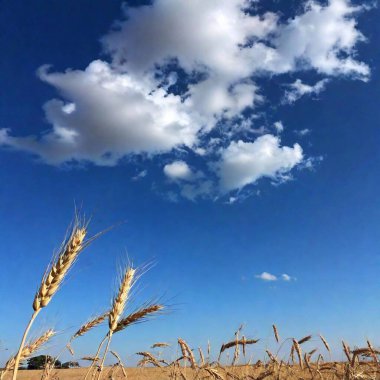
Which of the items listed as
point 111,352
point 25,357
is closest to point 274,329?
point 111,352

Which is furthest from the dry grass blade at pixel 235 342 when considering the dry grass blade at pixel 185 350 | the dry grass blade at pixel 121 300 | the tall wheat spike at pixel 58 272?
the tall wheat spike at pixel 58 272

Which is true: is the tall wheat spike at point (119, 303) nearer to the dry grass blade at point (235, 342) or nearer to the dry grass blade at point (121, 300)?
the dry grass blade at point (121, 300)

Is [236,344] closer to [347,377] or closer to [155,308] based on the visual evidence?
[155,308]

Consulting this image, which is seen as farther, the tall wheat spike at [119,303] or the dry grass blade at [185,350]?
the dry grass blade at [185,350]

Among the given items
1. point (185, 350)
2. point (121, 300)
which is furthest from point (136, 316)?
point (185, 350)

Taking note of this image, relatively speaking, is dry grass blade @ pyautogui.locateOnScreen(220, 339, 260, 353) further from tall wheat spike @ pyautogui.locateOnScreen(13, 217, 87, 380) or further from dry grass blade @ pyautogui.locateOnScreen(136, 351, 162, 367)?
tall wheat spike @ pyautogui.locateOnScreen(13, 217, 87, 380)

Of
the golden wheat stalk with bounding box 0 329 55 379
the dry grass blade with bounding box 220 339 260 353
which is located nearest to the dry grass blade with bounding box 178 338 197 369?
the dry grass blade with bounding box 220 339 260 353

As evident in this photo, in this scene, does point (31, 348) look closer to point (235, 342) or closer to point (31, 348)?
point (31, 348)

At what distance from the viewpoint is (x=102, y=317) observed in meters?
6.49

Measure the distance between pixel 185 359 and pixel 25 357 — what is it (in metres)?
2.93

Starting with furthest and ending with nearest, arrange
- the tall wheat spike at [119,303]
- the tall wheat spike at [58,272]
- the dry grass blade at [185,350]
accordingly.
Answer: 1. the dry grass blade at [185,350]
2. the tall wheat spike at [119,303]
3. the tall wheat spike at [58,272]

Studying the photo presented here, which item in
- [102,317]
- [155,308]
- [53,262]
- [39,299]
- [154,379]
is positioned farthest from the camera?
[154,379]

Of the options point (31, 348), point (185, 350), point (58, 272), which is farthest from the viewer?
point (185, 350)

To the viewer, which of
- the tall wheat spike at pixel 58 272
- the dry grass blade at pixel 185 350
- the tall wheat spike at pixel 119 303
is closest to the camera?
the tall wheat spike at pixel 58 272
